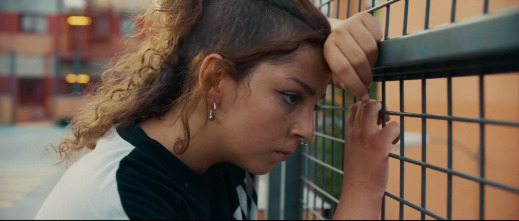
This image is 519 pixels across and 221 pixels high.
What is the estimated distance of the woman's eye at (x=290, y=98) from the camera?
88cm

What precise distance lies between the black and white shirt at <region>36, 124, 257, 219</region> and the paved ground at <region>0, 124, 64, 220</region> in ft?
8.57

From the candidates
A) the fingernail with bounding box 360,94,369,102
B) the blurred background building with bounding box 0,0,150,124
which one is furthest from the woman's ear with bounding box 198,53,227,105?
the blurred background building with bounding box 0,0,150,124

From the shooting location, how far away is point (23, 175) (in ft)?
26.5

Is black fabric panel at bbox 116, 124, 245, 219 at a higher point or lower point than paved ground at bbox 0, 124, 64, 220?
higher

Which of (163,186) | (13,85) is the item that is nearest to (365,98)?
(163,186)

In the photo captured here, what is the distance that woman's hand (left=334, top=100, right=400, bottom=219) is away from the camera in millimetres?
786

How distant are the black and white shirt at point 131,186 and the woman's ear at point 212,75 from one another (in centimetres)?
14

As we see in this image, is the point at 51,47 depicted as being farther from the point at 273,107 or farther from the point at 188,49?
the point at 273,107

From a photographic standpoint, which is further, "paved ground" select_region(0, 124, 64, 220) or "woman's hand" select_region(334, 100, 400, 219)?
"paved ground" select_region(0, 124, 64, 220)

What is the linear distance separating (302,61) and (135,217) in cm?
37

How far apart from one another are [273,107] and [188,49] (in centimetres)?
25

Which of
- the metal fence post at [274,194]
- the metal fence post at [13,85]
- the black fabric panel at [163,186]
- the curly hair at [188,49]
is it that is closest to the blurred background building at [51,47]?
the metal fence post at [13,85]

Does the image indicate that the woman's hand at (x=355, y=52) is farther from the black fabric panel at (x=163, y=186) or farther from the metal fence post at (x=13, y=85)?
the metal fence post at (x=13, y=85)

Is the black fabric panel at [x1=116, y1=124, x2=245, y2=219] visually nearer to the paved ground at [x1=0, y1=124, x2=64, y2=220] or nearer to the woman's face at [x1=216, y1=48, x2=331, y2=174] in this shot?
the woman's face at [x1=216, y1=48, x2=331, y2=174]
